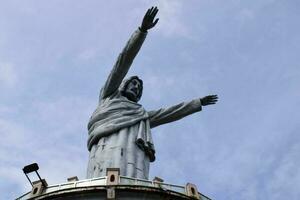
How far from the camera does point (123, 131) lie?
2830 cm

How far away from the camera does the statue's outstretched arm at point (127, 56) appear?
97.4ft

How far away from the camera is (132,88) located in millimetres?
32031

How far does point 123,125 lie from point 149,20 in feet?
18.8

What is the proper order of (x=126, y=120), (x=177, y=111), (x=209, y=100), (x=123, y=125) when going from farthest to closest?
1. (x=209, y=100)
2. (x=177, y=111)
3. (x=126, y=120)
4. (x=123, y=125)

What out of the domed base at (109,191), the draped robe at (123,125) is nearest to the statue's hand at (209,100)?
the draped robe at (123,125)

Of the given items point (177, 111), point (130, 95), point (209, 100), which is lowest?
point (177, 111)

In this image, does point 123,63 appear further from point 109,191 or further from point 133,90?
point 109,191

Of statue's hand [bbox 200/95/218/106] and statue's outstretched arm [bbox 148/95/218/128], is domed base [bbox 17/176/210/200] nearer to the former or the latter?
statue's outstretched arm [bbox 148/95/218/128]

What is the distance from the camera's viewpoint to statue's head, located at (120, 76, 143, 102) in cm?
3164

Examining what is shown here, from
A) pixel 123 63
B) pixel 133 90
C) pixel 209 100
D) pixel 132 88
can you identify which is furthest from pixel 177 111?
pixel 123 63

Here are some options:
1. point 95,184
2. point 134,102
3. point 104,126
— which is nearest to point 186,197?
point 95,184

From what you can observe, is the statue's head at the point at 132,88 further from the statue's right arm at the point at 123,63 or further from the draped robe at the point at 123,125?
the statue's right arm at the point at 123,63

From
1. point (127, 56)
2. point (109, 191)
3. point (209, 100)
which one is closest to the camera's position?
point (109, 191)

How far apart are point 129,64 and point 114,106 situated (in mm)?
2740
